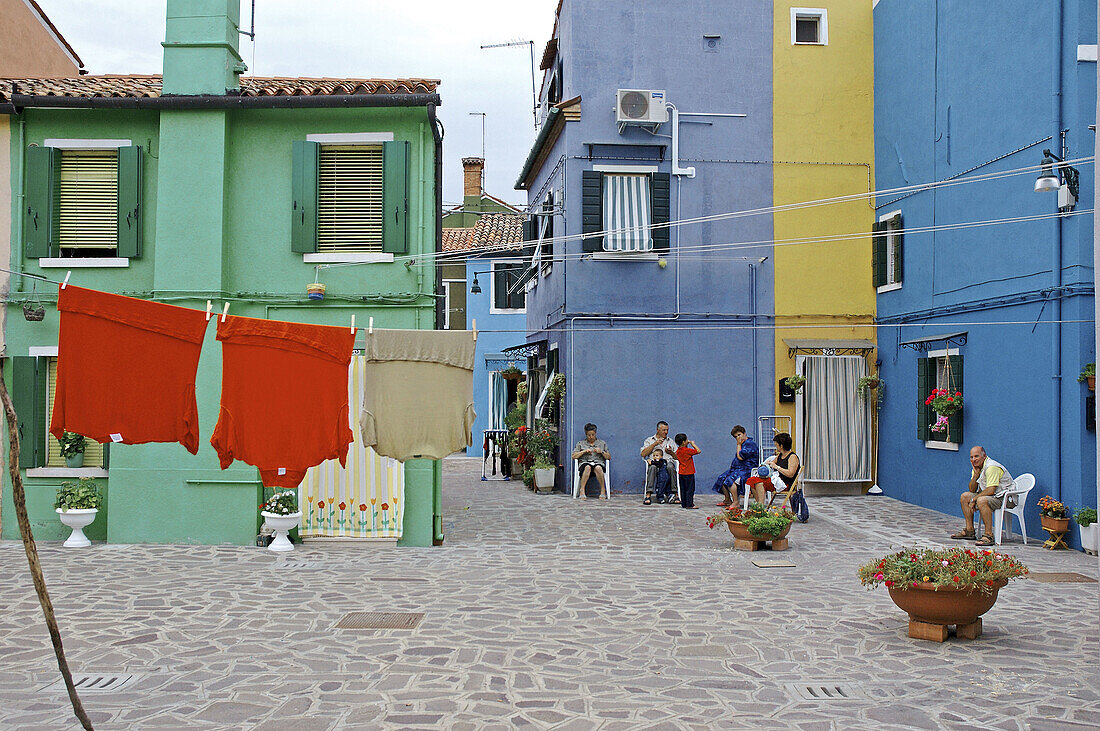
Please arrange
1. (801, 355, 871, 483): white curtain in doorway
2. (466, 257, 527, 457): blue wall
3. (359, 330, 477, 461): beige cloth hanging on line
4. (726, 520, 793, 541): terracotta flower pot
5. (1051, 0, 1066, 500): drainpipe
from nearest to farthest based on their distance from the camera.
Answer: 1. (359, 330, 477, 461): beige cloth hanging on line
2. (726, 520, 793, 541): terracotta flower pot
3. (1051, 0, 1066, 500): drainpipe
4. (801, 355, 871, 483): white curtain in doorway
5. (466, 257, 527, 457): blue wall

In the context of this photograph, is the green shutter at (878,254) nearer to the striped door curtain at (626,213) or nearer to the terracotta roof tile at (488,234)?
the striped door curtain at (626,213)

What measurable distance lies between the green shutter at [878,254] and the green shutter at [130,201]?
41.0 feet

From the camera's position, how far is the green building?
39.0 ft

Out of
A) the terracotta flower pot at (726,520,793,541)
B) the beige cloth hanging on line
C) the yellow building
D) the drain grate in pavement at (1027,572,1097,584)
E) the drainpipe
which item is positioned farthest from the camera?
the yellow building

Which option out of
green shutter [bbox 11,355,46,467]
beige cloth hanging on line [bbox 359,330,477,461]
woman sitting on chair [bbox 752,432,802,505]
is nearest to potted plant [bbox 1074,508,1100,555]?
woman sitting on chair [bbox 752,432,802,505]

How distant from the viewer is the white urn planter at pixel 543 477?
18.7 meters

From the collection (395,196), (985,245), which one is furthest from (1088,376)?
(395,196)

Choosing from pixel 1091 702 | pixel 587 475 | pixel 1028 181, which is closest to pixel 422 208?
pixel 587 475

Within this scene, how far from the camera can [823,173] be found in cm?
1802

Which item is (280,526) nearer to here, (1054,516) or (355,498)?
(355,498)

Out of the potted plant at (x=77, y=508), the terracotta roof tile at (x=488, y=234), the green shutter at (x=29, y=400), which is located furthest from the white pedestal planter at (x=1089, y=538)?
the terracotta roof tile at (x=488, y=234)

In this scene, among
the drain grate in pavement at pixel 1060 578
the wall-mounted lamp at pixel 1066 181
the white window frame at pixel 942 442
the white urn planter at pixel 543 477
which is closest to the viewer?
the drain grate in pavement at pixel 1060 578

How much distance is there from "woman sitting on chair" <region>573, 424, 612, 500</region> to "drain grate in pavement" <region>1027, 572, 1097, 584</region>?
27.2 feet

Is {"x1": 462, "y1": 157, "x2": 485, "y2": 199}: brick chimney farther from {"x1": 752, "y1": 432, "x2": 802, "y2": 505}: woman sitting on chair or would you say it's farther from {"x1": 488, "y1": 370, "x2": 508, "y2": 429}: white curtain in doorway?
{"x1": 752, "y1": 432, "x2": 802, "y2": 505}: woman sitting on chair
